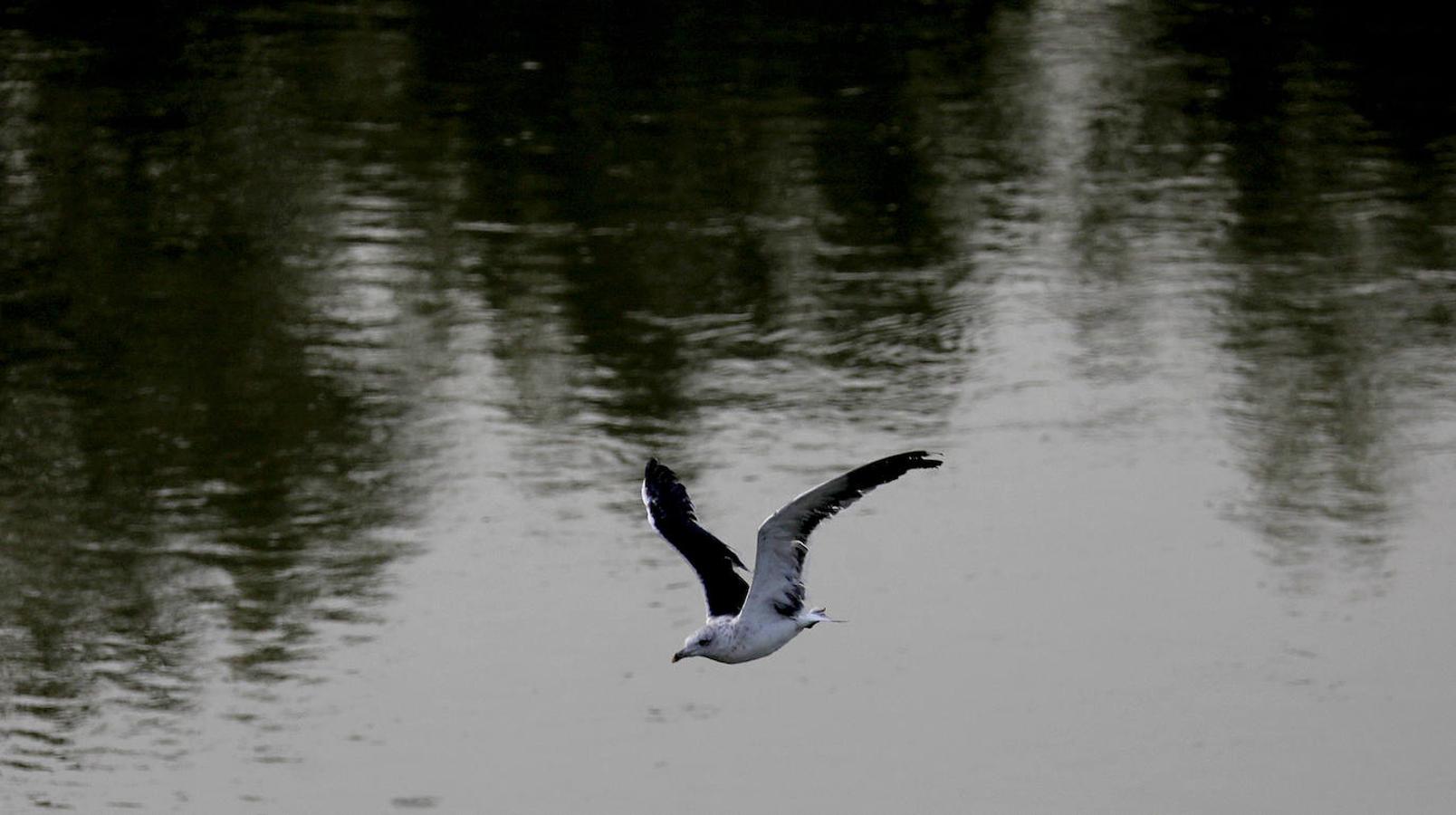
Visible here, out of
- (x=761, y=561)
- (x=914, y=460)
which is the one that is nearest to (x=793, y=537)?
(x=761, y=561)

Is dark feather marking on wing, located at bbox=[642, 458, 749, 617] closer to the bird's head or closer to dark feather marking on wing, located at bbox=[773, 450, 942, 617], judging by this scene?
the bird's head

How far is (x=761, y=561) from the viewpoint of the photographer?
11.4 m

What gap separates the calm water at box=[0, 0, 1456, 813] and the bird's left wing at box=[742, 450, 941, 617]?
13.6 feet

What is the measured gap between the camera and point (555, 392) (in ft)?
69.7

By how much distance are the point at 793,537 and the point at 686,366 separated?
10.2 metres

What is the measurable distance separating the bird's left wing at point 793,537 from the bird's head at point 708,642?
0.20 metres

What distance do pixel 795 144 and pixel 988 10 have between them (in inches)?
278

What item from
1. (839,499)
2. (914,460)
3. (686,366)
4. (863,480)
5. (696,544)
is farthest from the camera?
(686,366)

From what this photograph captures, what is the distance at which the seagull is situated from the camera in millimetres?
10680

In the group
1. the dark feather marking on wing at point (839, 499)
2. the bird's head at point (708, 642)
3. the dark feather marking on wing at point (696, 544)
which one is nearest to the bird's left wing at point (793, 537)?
the dark feather marking on wing at point (839, 499)

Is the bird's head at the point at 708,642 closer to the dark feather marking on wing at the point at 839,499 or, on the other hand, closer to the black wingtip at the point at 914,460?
the dark feather marking on wing at the point at 839,499

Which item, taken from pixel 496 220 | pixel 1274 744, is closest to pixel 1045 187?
pixel 496 220

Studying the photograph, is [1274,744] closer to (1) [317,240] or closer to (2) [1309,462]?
(2) [1309,462]

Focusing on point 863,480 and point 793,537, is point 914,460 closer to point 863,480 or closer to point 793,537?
point 863,480
